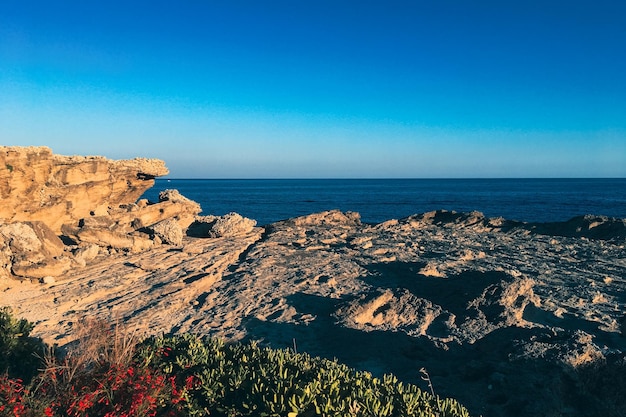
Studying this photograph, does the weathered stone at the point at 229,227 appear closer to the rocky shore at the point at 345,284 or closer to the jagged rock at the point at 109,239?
the rocky shore at the point at 345,284

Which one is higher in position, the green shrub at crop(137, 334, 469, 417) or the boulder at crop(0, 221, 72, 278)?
the green shrub at crop(137, 334, 469, 417)

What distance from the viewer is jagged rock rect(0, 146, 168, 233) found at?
1859 centimetres

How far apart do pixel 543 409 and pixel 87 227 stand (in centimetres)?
1911

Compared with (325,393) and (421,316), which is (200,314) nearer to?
(421,316)

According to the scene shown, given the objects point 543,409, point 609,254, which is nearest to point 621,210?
point 609,254

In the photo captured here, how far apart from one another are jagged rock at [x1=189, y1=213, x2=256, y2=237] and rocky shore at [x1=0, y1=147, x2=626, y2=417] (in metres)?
0.09

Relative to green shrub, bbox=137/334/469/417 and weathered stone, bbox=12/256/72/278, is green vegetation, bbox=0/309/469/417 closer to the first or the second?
green shrub, bbox=137/334/469/417

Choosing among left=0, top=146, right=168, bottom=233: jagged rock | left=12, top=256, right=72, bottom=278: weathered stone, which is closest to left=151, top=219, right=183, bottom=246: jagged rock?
left=0, top=146, right=168, bottom=233: jagged rock

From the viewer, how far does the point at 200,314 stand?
11.9m

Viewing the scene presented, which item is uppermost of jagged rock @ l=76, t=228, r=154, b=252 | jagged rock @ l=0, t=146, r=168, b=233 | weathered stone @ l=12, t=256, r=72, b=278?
jagged rock @ l=0, t=146, r=168, b=233

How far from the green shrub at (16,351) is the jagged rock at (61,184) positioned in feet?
42.6

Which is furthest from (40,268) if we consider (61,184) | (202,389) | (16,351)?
(202,389)

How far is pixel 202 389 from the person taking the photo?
19.0 feet

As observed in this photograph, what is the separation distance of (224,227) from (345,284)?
10.1 m
